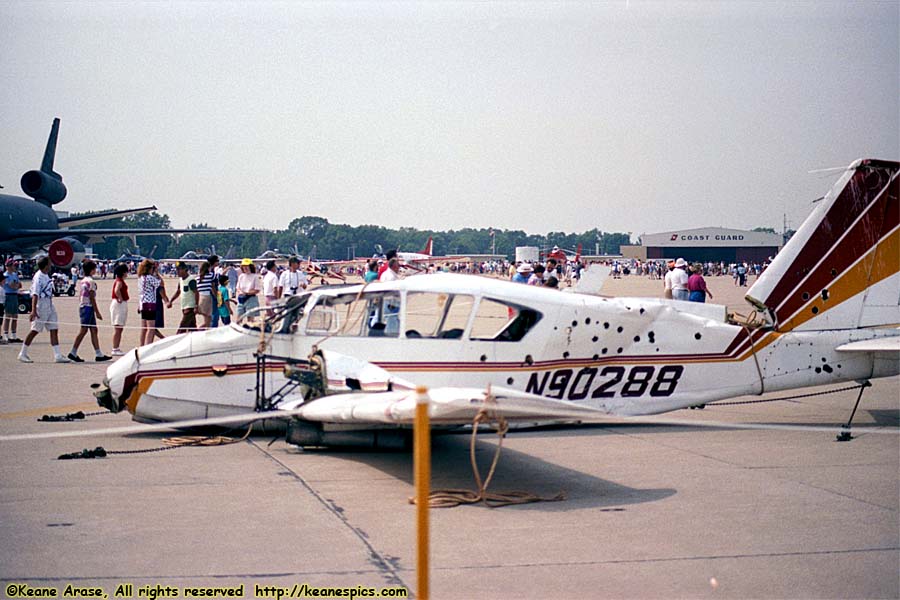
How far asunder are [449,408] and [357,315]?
3132 mm

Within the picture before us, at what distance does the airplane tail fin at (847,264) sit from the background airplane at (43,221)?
24.3m

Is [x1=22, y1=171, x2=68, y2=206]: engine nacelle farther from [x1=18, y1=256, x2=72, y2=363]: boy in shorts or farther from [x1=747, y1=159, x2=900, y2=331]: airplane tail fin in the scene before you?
[x1=747, y1=159, x2=900, y2=331]: airplane tail fin

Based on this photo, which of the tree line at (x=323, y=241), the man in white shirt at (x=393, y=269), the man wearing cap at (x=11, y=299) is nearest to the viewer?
the man in white shirt at (x=393, y=269)

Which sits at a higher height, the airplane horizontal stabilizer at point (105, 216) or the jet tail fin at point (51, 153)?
the jet tail fin at point (51, 153)

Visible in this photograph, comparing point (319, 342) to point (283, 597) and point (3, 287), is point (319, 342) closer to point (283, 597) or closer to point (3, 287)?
point (283, 597)

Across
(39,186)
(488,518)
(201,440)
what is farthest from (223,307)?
(39,186)

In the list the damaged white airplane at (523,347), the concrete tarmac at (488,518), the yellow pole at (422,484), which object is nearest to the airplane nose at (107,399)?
the damaged white airplane at (523,347)

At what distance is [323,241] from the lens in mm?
90688

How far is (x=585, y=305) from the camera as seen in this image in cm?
945

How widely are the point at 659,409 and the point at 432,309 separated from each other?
2780 millimetres

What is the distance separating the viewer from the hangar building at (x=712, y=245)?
12725cm

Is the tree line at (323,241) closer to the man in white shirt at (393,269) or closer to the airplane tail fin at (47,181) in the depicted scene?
the airplane tail fin at (47,181)

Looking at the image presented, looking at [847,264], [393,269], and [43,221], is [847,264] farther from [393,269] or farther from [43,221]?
[43,221]

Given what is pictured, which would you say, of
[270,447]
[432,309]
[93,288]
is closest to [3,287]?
[93,288]
